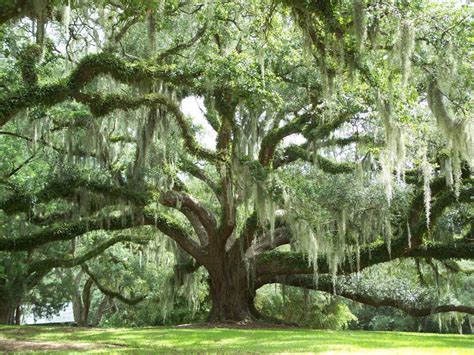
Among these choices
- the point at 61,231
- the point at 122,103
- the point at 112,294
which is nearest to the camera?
the point at 122,103

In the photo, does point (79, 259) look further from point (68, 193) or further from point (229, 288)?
point (68, 193)

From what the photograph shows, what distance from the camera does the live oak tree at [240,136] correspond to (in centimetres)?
854

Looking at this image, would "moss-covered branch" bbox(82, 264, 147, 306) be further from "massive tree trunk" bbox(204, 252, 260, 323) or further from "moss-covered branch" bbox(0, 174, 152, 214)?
"moss-covered branch" bbox(0, 174, 152, 214)

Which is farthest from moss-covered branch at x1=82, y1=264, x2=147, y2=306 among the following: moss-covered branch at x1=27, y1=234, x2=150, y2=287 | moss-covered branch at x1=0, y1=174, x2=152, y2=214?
moss-covered branch at x1=0, y1=174, x2=152, y2=214

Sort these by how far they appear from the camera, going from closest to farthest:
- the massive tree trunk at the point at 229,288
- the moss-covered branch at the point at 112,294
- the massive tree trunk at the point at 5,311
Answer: the massive tree trunk at the point at 229,288 → the massive tree trunk at the point at 5,311 → the moss-covered branch at the point at 112,294

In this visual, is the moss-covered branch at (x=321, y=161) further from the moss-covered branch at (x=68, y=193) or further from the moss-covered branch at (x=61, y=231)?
the moss-covered branch at (x=61, y=231)

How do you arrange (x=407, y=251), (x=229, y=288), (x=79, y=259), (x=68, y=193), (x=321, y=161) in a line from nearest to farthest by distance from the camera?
(x=68, y=193) → (x=407, y=251) → (x=321, y=161) → (x=229, y=288) → (x=79, y=259)

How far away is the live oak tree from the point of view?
28.0 feet

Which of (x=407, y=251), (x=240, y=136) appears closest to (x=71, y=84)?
(x=240, y=136)

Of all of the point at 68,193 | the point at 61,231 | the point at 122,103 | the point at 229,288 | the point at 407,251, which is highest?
the point at 122,103

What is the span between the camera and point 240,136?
37.1 ft

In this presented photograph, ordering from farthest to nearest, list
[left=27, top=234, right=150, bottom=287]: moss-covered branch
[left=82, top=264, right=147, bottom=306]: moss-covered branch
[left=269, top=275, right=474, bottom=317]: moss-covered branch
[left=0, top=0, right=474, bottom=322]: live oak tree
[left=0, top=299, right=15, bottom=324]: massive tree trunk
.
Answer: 1. [left=82, top=264, right=147, bottom=306]: moss-covered branch
2. [left=0, top=299, right=15, bottom=324]: massive tree trunk
3. [left=269, top=275, right=474, bottom=317]: moss-covered branch
4. [left=27, top=234, right=150, bottom=287]: moss-covered branch
5. [left=0, top=0, right=474, bottom=322]: live oak tree

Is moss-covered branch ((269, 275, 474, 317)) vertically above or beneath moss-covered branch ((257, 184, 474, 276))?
beneath

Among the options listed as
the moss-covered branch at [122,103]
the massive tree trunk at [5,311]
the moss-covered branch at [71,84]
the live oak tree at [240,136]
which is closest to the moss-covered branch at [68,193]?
the live oak tree at [240,136]
